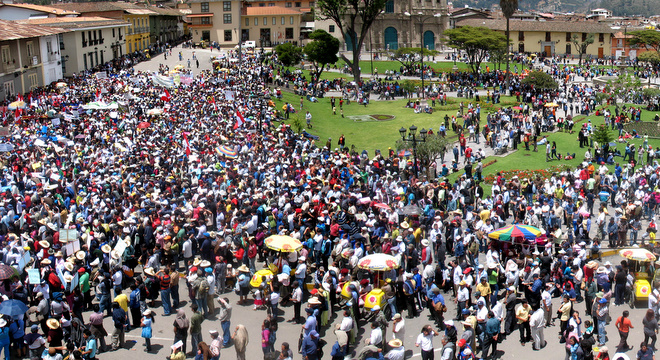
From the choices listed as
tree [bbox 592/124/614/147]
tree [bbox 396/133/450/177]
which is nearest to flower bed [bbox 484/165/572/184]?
tree [bbox 396/133/450/177]

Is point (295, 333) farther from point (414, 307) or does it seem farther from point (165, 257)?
point (165, 257)

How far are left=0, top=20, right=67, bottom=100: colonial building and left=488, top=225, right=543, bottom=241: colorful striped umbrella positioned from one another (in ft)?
119

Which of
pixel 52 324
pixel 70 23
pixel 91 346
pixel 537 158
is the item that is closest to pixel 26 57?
pixel 70 23

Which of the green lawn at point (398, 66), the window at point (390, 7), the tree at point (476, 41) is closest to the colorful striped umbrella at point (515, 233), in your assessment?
the tree at point (476, 41)

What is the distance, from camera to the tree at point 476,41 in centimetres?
6588

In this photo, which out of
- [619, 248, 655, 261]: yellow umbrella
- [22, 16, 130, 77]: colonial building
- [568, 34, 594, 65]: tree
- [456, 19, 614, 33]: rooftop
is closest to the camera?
[619, 248, 655, 261]: yellow umbrella

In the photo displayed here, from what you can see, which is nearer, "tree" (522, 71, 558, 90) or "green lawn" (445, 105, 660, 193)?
"green lawn" (445, 105, 660, 193)

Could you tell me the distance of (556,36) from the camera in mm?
95438

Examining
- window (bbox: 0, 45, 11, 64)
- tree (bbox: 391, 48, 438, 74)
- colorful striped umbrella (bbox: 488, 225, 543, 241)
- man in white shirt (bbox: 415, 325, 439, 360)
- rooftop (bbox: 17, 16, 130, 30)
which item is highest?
rooftop (bbox: 17, 16, 130, 30)

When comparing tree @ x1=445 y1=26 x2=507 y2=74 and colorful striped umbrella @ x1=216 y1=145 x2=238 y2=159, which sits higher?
tree @ x1=445 y1=26 x2=507 y2=74

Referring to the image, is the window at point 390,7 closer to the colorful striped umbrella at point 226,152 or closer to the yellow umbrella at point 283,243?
the colorful striped umbrella at point 226,152

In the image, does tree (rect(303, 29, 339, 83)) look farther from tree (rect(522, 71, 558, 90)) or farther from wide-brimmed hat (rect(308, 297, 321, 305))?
wide-brimmed hat (rect(308, 297, 321, 305))

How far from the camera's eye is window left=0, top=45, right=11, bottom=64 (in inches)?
1756

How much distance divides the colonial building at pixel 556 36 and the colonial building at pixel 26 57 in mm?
62303
